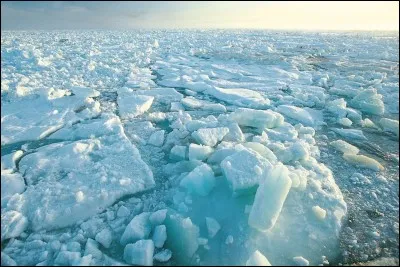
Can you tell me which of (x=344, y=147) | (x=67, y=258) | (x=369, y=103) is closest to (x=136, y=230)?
(x=67, y=258)

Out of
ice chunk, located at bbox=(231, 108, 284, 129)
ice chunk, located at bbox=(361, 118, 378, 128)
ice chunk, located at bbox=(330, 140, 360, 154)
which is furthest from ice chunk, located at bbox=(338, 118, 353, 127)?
ice chunk, located at bbox=(231, 108, 284, 129)

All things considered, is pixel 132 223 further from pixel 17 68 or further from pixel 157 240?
pixel 17 68

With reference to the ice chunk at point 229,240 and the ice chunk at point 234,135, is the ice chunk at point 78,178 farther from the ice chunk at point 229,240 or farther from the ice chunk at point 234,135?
the ice chunk at point 234,135

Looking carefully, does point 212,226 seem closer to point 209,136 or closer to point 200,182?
point 200,182

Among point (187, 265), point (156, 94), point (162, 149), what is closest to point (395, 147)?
point (162, 149)

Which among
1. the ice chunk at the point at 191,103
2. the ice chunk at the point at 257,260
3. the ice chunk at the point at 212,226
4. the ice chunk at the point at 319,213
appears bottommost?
the ice chunk at the point at 191,103

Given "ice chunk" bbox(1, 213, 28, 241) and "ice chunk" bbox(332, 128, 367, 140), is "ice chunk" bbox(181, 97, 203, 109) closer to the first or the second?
"ice chunk" bbox(332, 128, 367, 140)

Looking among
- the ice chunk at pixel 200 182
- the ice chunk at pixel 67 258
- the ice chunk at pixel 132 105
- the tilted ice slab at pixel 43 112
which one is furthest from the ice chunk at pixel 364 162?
the tilted ice slab at pixel 43 112
